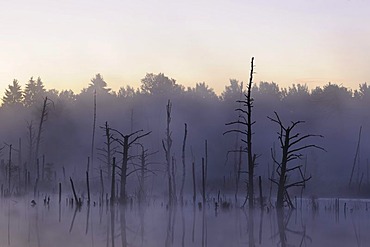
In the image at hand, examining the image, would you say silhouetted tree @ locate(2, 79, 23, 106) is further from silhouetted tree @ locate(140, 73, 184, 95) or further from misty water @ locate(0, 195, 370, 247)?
misty water @ locate(0, 195, 370, 247)

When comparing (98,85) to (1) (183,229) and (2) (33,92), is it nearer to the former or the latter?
(2) (33,92)

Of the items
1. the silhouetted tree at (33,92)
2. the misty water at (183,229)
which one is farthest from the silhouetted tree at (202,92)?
the misty water at (183,229)

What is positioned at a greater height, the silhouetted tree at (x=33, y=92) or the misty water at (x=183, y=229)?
the silhouetted tree at (x=33, y=92)

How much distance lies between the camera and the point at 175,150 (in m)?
85.4

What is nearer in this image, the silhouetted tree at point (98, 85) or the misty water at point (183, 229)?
the misty water at point (183, 229)

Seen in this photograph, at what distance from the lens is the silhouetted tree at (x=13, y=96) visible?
10869 centimetres

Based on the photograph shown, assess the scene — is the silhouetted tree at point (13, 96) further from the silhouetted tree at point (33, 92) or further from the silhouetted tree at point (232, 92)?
the silhouetted tree at point (232, 92)

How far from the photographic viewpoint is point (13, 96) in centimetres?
11050

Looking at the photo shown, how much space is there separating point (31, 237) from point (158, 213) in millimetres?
14568

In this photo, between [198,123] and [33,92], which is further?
[33,92]

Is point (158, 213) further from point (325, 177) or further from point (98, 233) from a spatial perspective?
point (325, 177)

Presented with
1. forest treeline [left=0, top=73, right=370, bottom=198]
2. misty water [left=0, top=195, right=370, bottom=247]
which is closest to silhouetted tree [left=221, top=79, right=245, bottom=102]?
forest treeline [left=0, top=73, right=370, bottom=198]

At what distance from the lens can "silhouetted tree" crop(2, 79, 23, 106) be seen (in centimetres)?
10869

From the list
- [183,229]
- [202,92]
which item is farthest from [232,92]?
[183,229]
